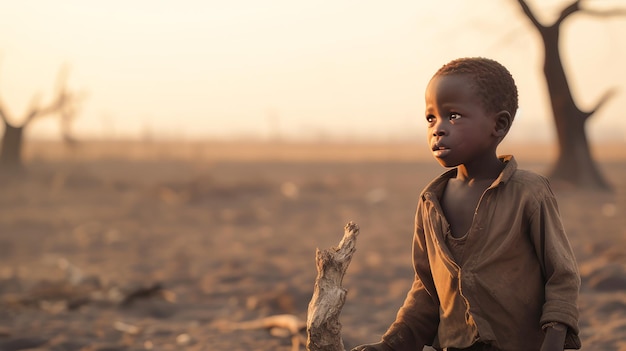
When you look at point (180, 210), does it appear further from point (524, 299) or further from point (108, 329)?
point (524, 299)

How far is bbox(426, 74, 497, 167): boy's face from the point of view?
227 cm

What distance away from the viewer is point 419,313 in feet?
8.54

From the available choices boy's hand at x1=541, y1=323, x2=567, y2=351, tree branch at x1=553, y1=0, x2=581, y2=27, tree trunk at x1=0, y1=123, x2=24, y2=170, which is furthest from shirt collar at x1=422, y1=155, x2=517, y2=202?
tree trunk at x1=0, y1=123, x2=24, y2=170

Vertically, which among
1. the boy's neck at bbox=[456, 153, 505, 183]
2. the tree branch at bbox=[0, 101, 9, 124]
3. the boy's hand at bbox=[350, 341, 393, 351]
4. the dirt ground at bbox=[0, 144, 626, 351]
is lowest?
the dirt ground at bbox=[0, 144, 626, 351]

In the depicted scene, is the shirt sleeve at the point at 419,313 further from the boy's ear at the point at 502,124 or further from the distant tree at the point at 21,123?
the distant tree at the point at 21,123

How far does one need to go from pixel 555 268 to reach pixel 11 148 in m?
19.4

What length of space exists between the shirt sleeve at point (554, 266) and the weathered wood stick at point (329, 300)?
65cm

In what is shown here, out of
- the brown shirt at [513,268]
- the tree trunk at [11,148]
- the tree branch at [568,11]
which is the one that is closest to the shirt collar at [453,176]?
the brown shirt at [513,268]

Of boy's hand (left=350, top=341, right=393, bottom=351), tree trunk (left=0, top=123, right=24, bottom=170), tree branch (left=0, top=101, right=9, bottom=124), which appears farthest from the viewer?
tree branch (left=0, top=101, right=9, bottom=124)

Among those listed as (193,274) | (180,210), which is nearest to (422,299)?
(193,274)

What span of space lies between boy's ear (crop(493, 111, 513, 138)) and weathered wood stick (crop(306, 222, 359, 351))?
0.60 m

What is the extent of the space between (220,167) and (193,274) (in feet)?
65.9

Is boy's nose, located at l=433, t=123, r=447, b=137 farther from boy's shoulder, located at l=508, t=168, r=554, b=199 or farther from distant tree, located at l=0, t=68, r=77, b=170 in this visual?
distant tree, located at l=0, t=68, r=77, b=170

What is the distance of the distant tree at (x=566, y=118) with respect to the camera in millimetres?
14188
